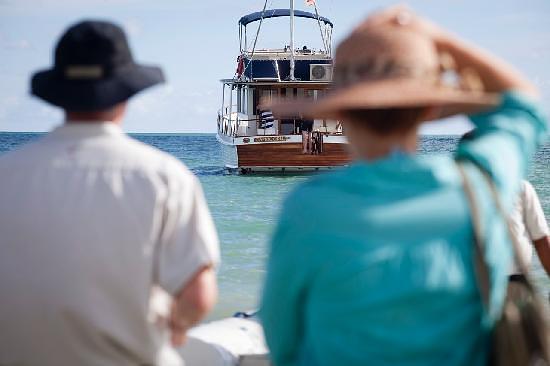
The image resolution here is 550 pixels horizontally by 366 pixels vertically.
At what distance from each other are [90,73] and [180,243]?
47 cm

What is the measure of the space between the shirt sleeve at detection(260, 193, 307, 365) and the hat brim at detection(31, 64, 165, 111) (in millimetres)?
617

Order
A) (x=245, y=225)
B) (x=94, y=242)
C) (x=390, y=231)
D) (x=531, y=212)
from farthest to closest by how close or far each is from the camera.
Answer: (x=245, y=225)
(x=531, y=212)
(x=94, y=242)
(x=390, y=231)

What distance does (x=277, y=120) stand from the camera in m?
23.1

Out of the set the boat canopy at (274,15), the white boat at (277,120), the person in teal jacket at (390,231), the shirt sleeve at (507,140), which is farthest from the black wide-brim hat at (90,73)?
the boat canopy at (274,15)

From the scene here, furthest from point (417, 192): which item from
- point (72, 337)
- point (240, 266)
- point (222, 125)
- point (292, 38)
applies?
point (222, 125)

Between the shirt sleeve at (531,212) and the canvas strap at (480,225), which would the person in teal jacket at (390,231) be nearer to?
the canvas strap at (480,225)

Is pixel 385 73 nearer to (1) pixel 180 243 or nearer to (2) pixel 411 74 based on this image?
(2) pixel 411 74

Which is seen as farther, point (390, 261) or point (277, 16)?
point (277, 16)

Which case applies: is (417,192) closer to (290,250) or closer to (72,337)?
(290,250)

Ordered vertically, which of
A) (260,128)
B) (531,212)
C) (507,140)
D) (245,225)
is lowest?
(245,225)

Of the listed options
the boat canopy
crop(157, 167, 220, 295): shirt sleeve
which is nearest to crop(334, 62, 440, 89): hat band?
crop(157, 167, 220, 295): shirt sleeve

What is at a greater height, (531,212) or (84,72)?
(84,72)

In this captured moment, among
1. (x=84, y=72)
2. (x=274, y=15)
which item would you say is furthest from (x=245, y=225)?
(x=274, y=15)

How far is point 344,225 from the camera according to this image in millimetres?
1434
